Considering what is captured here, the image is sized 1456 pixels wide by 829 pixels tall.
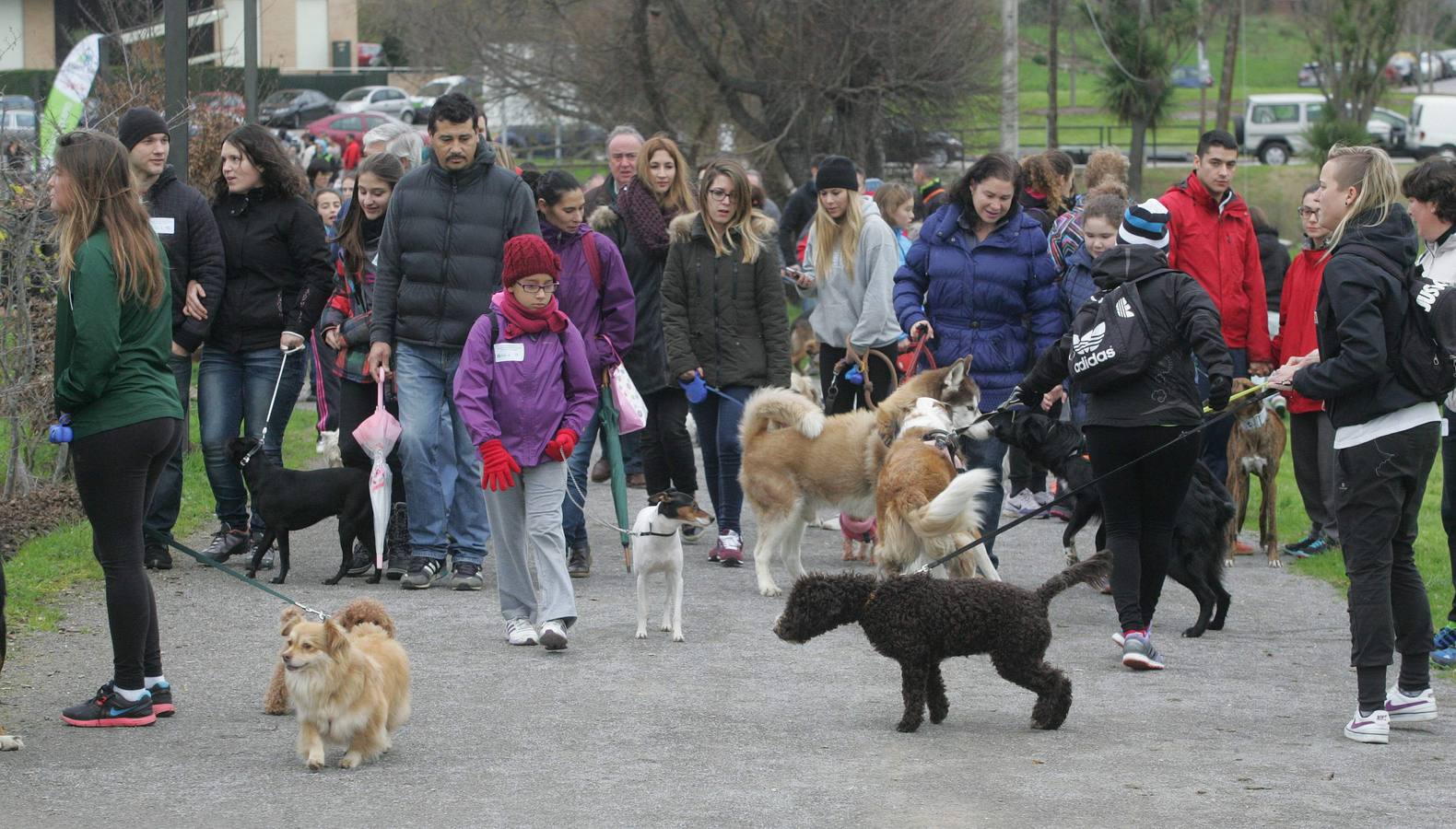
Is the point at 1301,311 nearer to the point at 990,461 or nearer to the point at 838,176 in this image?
the point at 990,461

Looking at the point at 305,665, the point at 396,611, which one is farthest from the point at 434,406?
the point at 305,665

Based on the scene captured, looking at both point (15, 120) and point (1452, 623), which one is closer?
point (1452, 623)

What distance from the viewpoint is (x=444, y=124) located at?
7586 mm

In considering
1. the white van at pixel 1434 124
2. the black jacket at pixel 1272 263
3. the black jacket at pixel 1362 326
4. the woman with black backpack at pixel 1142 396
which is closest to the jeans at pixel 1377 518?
the black jacket at pixel 1362 326

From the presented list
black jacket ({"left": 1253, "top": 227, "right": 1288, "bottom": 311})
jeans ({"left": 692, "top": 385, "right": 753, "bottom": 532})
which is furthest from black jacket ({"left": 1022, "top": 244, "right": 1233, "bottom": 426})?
black jacket ({"left": 1253, "top": 227, "right": 1288, "bottom": 311})

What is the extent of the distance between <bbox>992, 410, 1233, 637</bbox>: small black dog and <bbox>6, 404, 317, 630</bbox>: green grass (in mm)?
4768

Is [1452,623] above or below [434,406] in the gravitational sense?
below

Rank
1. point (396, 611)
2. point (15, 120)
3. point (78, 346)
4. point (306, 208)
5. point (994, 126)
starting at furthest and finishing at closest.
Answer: point (994, 126)
point (15, 120)
point (306, 208)
point (396, 611)
point (78, 346)

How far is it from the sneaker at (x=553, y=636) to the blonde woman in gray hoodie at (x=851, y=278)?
10.7 ft

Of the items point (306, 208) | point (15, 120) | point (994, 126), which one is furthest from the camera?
point (994, 126)

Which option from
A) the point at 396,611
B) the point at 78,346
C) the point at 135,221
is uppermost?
the point at 135,221

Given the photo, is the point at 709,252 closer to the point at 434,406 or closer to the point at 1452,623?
the point at 434,406

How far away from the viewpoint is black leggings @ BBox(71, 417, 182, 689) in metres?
5.48

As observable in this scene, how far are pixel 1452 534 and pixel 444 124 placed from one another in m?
5.07
